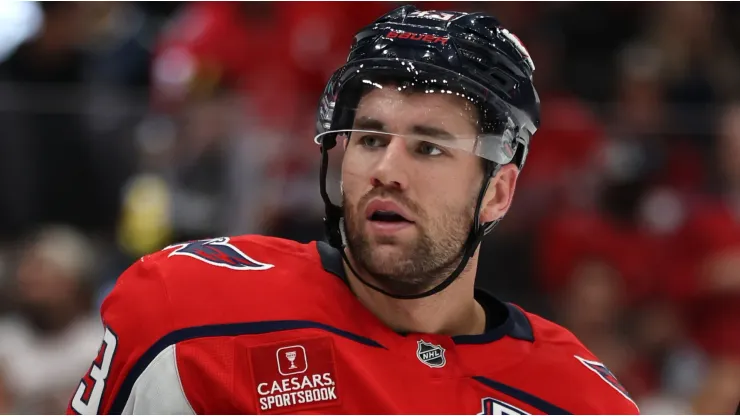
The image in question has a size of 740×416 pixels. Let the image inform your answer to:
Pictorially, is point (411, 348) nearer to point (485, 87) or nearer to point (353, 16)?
point (485, 87)

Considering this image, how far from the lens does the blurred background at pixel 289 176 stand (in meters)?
4.55

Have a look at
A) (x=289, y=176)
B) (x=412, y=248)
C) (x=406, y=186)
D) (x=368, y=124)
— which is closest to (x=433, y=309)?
(x=412, y=248)

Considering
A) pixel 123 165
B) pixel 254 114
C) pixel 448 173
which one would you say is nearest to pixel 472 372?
pixel 448 173

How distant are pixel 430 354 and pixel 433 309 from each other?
0.11 metres

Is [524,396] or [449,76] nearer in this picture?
[449,76]

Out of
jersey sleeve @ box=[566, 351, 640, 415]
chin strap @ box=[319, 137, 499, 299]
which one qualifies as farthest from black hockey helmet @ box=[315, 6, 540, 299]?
jersey sleeve @ box=[566, 351, 640, 415]

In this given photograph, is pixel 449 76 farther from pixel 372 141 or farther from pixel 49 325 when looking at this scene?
pixel 49 325

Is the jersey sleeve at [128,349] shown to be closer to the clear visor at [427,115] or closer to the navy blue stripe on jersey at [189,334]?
the navy blue stripe on jersey at [189,334]

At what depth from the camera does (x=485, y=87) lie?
2090mm

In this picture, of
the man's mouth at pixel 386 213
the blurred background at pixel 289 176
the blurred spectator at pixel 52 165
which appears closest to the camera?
the man's mouth at pixel 386 213

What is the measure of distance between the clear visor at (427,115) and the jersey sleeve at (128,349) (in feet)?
1.70

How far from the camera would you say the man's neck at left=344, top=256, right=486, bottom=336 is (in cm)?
215

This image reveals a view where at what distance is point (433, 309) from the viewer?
86.7 inches

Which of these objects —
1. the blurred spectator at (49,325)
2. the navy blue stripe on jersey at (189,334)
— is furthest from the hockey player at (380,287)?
the blurred spectator at (49,325)
